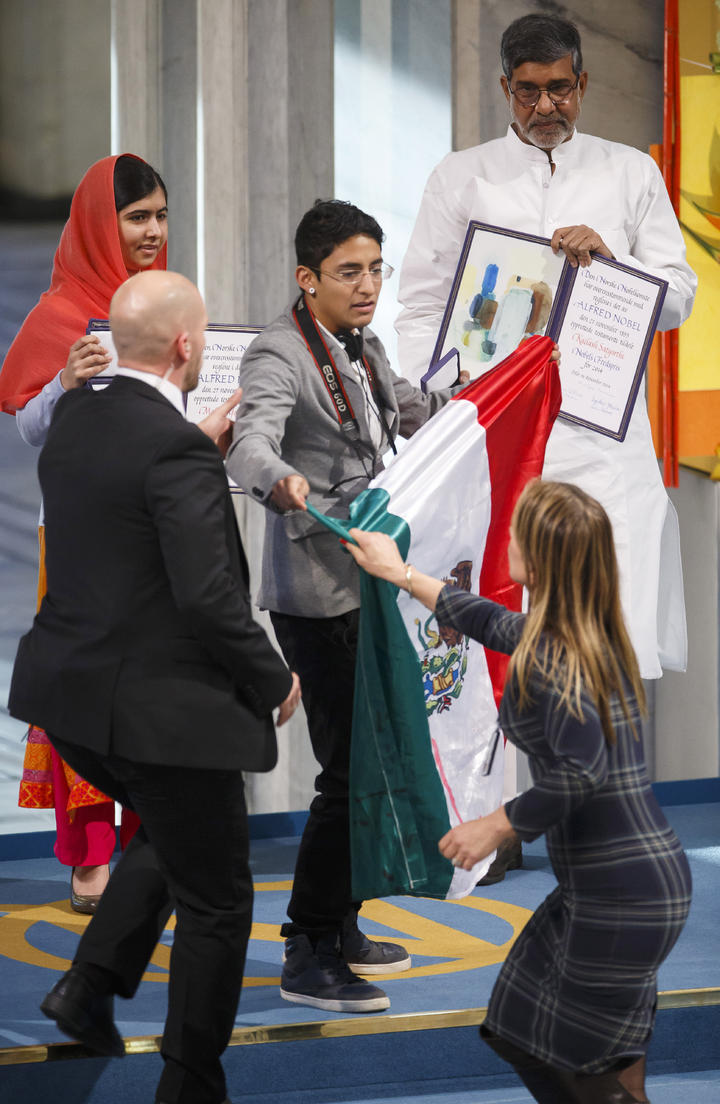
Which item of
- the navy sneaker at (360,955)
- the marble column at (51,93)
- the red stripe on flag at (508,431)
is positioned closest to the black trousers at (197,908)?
the navy sneaker at (360,955)

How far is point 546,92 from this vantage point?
12.9 feet

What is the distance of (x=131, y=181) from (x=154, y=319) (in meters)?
1.36

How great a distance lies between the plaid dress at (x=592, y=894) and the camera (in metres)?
2.12

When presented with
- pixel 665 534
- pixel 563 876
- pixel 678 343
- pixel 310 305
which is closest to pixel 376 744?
pixel 563 876

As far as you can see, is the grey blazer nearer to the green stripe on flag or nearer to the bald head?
the green stripe on flag

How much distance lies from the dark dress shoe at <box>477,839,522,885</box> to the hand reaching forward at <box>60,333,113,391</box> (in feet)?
5.63

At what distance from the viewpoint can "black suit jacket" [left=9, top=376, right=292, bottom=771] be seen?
7.25 feet

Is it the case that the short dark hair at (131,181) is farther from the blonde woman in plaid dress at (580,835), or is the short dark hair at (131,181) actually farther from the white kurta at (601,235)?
the blonde woman in plaid dress at (580,835)

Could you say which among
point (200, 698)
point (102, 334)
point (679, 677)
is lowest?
point (679, 677)

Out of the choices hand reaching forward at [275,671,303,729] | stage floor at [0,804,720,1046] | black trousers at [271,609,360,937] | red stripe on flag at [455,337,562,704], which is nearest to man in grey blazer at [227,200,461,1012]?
black trousers at [271,609,360,937]

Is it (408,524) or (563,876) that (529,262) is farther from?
(563,876)

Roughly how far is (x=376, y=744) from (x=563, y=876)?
661 millimetres

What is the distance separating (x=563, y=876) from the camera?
7.22ft

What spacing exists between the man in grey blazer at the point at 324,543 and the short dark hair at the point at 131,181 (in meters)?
0.69
